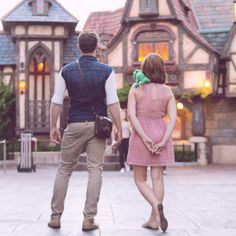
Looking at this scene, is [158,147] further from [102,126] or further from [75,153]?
[75,153]

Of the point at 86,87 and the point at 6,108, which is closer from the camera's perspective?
the point at 86,87

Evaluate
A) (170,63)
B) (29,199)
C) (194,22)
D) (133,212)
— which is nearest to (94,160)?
(133,212)

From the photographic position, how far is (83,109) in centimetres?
607

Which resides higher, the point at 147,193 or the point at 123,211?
the point at 147,193

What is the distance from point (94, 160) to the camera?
235 inches

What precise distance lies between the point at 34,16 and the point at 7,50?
8.20 feet

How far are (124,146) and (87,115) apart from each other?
10.6 m

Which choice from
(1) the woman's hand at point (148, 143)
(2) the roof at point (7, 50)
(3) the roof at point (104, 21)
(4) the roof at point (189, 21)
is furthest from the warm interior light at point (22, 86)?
(1) the woman's hand at point (148, 143)

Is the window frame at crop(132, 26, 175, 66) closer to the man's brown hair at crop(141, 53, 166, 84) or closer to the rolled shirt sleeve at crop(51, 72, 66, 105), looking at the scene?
the man's brown hair at crop(141, 53, 166, 84)

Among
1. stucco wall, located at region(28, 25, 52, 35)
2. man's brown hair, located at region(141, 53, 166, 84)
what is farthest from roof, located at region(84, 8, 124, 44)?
man's brown hair, located at region(141, 53, 166, 84)

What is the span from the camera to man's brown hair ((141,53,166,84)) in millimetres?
6113

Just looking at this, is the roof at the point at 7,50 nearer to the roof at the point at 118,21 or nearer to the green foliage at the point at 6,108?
the green foliage at the point at 6,108

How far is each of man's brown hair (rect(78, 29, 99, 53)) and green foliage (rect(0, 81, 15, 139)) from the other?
2143 cm

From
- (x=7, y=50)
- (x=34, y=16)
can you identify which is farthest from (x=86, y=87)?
(x=7, y=50)
